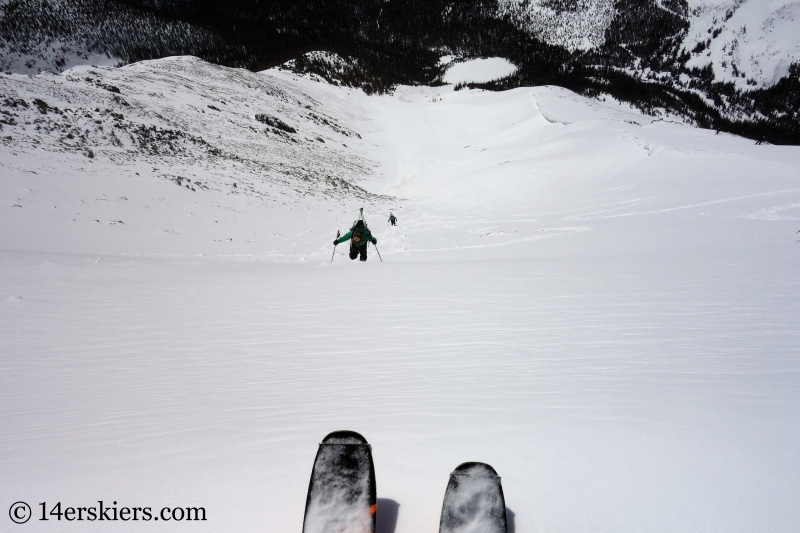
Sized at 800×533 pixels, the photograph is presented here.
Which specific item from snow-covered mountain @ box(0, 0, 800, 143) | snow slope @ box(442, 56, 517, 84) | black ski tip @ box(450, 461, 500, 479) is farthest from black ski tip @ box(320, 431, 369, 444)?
snow slope @ box(442, 56, 517, 84)

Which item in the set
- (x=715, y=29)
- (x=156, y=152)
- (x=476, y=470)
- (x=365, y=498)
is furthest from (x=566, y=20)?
(x=365, y=498)

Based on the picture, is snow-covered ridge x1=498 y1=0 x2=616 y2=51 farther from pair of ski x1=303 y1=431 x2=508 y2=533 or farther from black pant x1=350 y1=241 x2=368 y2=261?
→ pair of ski x1=303 y1=431 x2=508 y2=533

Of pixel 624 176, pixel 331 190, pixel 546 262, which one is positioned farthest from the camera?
pixel 331 190

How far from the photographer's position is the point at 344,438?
5.73ft

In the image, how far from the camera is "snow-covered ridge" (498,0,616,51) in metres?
127

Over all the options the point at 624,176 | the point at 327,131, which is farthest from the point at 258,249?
the point at 327,131

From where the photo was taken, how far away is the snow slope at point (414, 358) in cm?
168

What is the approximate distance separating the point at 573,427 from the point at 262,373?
92.3 inches

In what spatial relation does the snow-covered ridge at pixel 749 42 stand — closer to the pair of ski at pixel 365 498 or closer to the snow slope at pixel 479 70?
the snow slope at pixel 479 70

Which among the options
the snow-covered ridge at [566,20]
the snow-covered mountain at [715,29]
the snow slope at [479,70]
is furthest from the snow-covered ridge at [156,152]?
the snow-covered mountain at [715,29]

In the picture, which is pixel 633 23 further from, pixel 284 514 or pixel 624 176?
pixel 284 514

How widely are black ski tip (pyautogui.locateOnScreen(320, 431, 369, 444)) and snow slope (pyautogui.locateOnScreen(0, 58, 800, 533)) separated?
0.80 ft

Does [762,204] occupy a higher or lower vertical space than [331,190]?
lower

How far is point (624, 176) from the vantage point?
1688 cm
